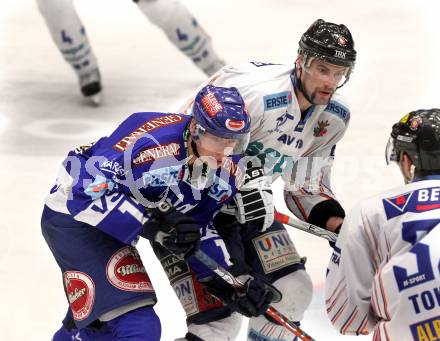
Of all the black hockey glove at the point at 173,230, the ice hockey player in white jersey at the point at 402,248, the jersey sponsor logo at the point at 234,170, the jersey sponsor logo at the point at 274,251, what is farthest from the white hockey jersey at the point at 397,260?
the jersey sponsor logo at the point at 274,251

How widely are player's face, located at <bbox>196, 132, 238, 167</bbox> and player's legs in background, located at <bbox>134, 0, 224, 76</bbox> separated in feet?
10.9

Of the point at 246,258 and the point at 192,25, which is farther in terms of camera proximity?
the point at 192,25

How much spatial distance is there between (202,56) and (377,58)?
121 cm

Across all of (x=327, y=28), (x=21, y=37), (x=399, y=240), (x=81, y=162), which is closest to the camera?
(x=399, y=240)

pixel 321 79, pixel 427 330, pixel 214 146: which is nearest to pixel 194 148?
pixel 214 146

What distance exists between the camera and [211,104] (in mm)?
→ 2914

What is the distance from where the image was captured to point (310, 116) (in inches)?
132

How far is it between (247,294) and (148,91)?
3352 mm

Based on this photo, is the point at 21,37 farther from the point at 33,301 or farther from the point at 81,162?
the point at 81,162

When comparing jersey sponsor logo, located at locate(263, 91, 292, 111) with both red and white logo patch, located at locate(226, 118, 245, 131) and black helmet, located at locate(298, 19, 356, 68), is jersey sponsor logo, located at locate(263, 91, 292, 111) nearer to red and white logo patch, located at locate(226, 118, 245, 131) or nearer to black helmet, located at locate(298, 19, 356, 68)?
black helmet, located at locate(298, 19, 356, 68)

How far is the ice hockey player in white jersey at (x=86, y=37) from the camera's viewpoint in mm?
6027

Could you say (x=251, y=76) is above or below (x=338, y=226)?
above

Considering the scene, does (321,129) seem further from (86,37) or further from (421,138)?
(86,37)

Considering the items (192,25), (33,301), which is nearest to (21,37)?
(192,25)
